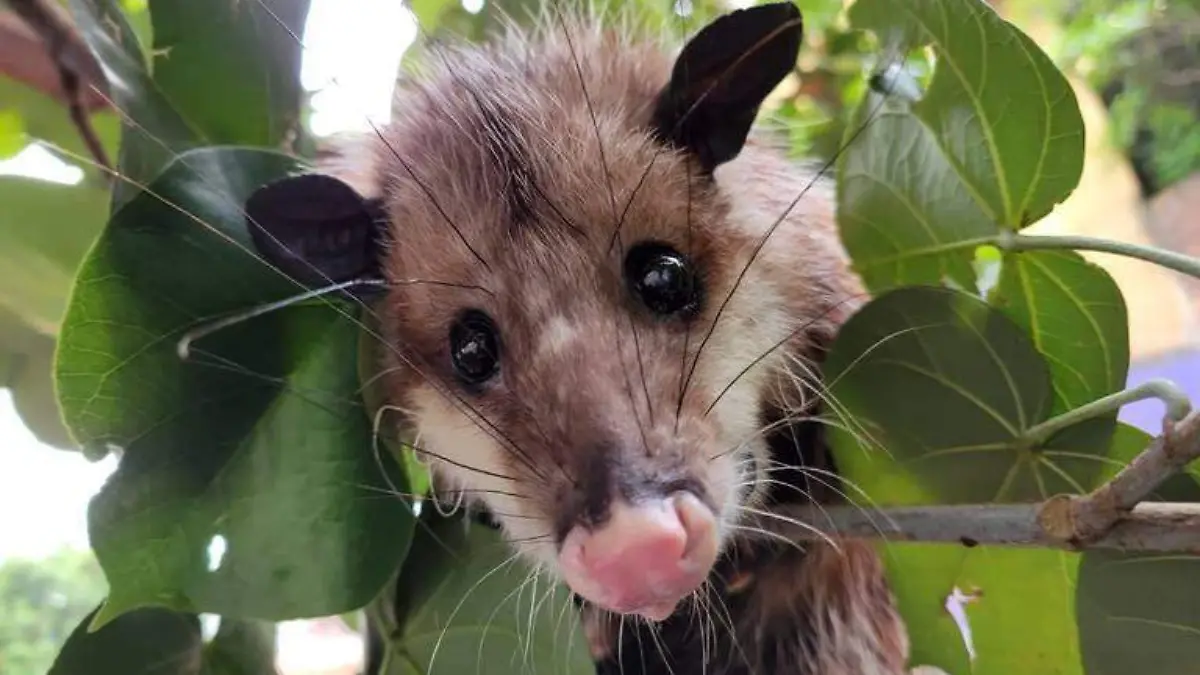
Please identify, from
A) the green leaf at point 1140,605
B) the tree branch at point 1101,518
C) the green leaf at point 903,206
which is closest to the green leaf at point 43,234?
the green leaf at point 903,206

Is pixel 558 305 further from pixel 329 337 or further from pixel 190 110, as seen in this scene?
pixel 190 110

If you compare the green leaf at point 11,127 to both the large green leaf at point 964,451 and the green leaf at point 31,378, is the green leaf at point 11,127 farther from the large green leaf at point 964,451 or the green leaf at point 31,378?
the large green leaf at point 964,451

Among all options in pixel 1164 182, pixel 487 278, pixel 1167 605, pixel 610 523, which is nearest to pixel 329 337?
pixel 487 278

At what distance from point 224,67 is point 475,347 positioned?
35 centimetres

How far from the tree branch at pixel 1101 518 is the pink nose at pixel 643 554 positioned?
7.0 inches

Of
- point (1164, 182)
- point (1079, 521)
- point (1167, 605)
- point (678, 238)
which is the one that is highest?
point (678, 238)

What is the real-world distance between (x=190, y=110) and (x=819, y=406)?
62 centimetres

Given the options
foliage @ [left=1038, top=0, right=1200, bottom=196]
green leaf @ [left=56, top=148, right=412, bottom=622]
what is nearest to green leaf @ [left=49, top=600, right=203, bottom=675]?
green leaf @ [left=56, top=148, right=412, bottom=622]

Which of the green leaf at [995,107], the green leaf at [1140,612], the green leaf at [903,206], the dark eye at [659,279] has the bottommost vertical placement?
the green leaf at [1140,612]

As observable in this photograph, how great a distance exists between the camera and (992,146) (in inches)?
35.4

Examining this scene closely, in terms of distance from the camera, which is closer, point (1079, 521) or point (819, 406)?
point (1079, 521)

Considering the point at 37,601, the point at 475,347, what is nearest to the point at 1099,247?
the point at 475,347

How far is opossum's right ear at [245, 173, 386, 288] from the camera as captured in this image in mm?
950

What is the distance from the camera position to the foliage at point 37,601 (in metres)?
1.41
